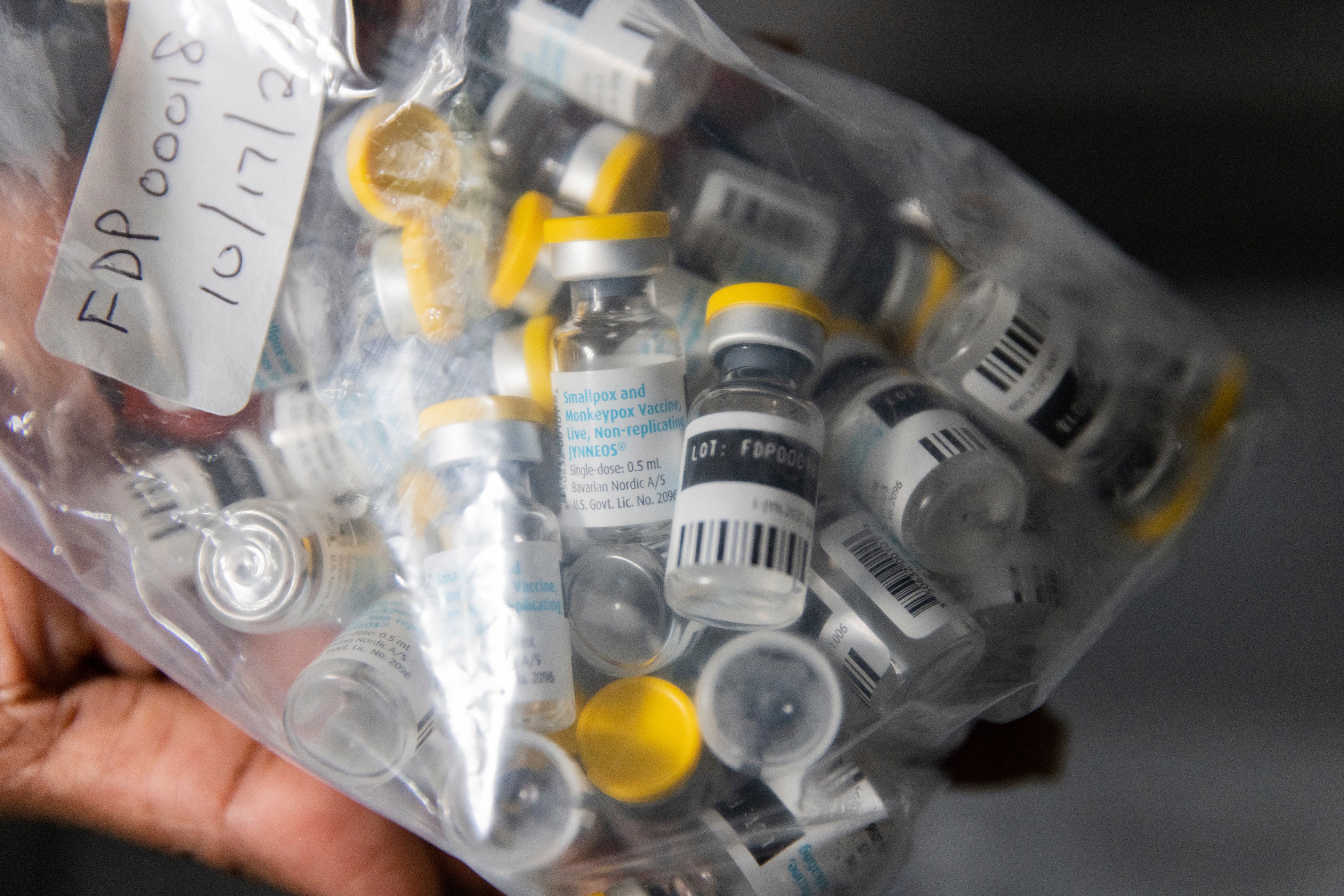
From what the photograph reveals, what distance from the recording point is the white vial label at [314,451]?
780 mm

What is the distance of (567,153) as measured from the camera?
78cm

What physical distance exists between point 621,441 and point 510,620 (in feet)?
0.51

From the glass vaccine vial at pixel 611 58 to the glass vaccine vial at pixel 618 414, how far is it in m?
0.13

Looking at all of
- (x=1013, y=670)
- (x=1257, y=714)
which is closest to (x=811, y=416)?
(x=1013, y=670)

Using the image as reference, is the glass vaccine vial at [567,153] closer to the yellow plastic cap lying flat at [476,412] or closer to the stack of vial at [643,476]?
the stack of vial at [643,476]

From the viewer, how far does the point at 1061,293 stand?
0.76 metres

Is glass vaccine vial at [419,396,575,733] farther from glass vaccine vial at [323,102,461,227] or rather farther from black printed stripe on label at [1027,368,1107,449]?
black printed stripe on label at [1027,368,1107,449]

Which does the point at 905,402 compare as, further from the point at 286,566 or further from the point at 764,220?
the point at 286,566

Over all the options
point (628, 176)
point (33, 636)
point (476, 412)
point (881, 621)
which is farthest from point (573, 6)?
point (33, 636)

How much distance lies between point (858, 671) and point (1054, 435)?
25 cm

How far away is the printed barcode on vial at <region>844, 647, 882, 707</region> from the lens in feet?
2.31

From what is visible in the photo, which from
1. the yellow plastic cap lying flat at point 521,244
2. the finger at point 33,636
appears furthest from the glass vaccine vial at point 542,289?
the finger at point 33,636

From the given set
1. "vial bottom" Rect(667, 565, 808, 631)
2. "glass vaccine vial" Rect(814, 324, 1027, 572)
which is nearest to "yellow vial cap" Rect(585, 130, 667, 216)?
"glass vaccine vial" Rect(814, 324, 1027, 572)

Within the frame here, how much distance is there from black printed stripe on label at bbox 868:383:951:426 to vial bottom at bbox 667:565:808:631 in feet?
0.54
